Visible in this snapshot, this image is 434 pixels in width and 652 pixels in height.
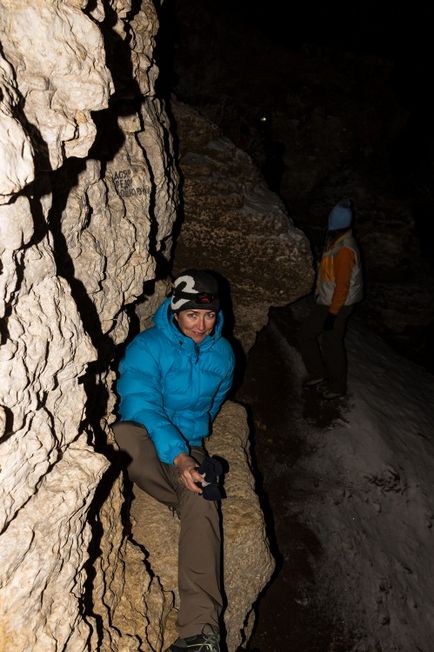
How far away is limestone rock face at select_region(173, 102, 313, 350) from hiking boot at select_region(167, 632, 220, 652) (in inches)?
152

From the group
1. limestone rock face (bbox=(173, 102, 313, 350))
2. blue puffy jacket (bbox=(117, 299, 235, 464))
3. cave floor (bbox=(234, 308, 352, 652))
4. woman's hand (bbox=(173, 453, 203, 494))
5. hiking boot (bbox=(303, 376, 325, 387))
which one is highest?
limestone rock face (bbox=(173, 102, 313, 350))

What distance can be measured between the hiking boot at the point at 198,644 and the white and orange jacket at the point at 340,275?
4.40 m

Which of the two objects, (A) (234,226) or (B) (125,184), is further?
(A) (234,226)

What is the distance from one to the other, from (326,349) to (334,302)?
806mm

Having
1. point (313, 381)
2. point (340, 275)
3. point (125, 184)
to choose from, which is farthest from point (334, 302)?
point (125, 184)

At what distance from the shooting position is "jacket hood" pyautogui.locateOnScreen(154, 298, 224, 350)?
11.5ft

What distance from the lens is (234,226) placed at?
211 inches

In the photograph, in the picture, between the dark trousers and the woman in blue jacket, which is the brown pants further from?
the dark trousers

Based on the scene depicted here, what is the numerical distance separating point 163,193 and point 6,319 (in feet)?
8.91

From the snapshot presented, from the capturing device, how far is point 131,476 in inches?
132

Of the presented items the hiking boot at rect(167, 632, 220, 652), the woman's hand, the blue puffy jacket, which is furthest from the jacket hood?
the hiking boot at rect(167, 632, 220, 652)

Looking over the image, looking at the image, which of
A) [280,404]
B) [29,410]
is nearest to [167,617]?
[29,410]

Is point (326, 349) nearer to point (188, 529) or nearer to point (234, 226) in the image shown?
A: point (234, 226)

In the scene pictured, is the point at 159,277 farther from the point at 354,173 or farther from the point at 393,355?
the point at 354,173
